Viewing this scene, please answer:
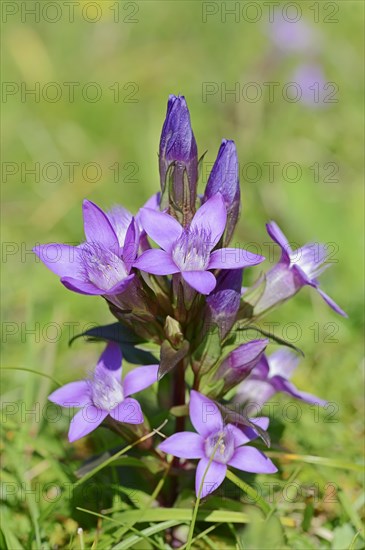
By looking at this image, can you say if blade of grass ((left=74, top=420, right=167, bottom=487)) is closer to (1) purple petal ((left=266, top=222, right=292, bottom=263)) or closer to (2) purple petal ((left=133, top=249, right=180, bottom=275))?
(2) purple petal ((left=133, top=249, right=180, bottom=275))

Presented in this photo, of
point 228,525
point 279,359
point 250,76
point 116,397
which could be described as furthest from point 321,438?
point 250,76

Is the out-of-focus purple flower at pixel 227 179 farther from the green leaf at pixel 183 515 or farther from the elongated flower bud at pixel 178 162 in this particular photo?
the green leaf at pixel 183 515

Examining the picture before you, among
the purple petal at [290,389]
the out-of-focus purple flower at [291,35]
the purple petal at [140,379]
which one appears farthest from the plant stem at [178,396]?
the out-of-focus purple flower at [291,35]

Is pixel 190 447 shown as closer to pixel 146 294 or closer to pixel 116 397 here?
pixel 116 397

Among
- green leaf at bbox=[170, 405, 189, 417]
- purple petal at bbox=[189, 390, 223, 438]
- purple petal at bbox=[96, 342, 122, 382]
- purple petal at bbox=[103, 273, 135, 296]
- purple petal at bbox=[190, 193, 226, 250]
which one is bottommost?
green leaf at bbox=[170, 405, 189, 417]

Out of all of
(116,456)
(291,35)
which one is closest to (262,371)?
(116,456)

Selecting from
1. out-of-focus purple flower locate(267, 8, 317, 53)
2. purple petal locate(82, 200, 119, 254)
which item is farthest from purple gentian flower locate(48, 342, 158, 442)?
out-of-focus purple flower locate(267, 8, 317, 53)

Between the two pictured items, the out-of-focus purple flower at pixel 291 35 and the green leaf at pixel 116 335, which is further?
the out-of-focus purple flower at pixel 291 35
